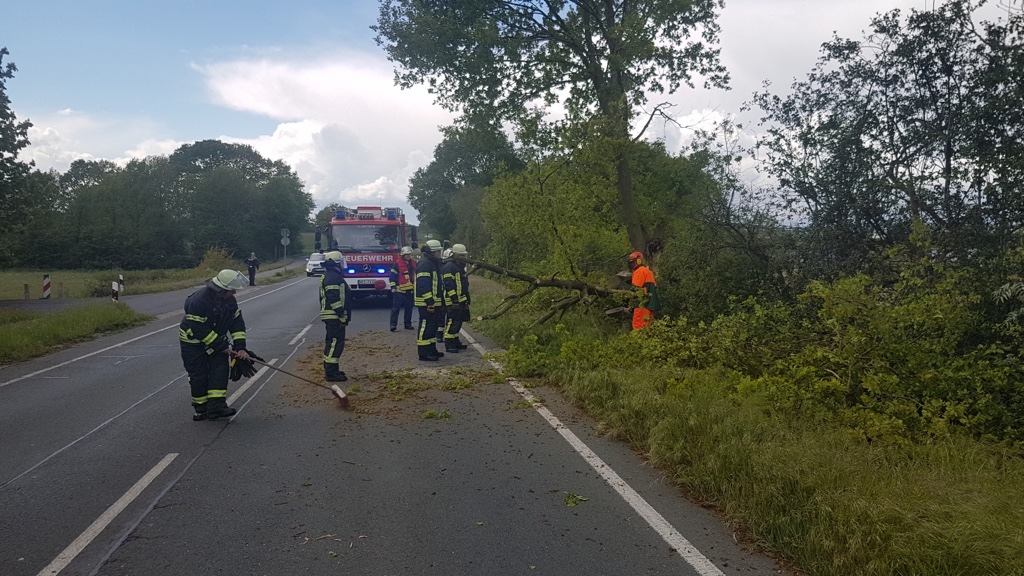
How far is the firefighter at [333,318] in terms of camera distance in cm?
955

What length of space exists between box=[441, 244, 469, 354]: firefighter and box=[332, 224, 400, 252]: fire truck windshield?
Result: 9154mm

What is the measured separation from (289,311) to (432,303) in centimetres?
1141

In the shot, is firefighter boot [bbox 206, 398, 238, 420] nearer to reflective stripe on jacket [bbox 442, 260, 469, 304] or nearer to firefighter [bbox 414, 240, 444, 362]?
firefighter [bbox 414, 240, 444, 362]

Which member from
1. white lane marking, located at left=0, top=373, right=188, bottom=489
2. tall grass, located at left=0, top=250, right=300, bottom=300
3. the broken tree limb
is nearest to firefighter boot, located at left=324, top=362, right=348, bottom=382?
white lane marking, located at left=0, top=373, right=188, bottom=489

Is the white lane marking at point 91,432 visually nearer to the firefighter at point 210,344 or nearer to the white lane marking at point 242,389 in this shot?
→ the firefighter at point 210,344

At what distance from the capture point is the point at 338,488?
17.5 feet

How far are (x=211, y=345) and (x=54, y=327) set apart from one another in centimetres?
982

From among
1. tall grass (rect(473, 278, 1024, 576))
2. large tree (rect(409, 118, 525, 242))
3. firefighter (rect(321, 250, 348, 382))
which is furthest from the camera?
large tree (rect(409, 118, 525, 242))

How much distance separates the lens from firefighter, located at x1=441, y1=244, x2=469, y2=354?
11930mm

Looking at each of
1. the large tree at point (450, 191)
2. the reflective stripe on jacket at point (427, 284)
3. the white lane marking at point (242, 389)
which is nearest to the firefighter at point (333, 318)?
the white lane marking at point (242, 389)

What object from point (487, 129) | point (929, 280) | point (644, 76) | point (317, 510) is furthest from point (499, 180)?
point (317, 510)

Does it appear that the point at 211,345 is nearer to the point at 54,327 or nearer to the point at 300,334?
the point at 300,334

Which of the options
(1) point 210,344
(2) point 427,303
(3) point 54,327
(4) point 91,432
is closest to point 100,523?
(4) point 91,432

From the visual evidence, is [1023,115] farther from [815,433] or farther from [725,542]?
[725,542]
